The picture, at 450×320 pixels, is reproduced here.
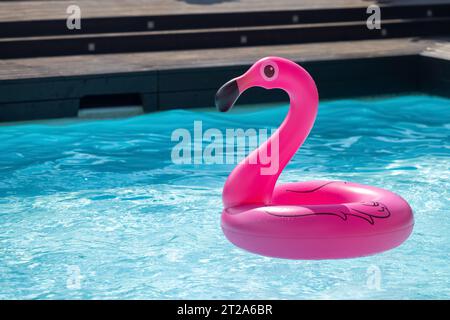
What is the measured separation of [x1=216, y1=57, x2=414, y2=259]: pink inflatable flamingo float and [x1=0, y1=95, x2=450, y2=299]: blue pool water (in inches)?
7.9

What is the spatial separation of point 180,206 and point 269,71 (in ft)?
5.13

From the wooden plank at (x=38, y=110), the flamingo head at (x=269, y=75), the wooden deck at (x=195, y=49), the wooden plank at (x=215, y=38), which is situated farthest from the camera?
the wooden plank at (x=215, y=38)

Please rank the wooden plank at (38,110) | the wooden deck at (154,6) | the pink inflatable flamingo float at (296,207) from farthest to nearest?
the wooden deck at (154,6) < the wooden plank at (38,110) < the pink inflatable flamingo float at (296,207)

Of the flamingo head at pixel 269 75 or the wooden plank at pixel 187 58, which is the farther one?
the wooden plank at pixel 187 58

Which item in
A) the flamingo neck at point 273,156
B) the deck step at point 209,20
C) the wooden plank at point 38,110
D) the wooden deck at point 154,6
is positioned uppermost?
the wooden deck at point 154,6

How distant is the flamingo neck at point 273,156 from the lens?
5.61 metres

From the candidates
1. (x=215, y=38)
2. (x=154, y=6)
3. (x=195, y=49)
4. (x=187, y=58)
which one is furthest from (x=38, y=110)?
(x=154, y=6)

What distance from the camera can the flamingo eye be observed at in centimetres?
561

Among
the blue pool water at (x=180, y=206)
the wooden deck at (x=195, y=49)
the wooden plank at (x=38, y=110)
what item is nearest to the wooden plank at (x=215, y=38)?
the wooden deck at (x=195, y=49)

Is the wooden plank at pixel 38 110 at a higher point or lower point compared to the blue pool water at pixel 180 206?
higher

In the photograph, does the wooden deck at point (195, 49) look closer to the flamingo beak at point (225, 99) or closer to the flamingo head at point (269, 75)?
the flamingo head at point (269, 75)

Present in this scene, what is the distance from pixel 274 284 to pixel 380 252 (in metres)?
0.64

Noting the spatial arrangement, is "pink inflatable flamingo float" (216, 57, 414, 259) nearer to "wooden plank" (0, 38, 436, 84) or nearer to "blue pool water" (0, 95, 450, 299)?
"blue pool water" (0, 95, 450, 299)

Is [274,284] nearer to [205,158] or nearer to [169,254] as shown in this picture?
[169,254]
